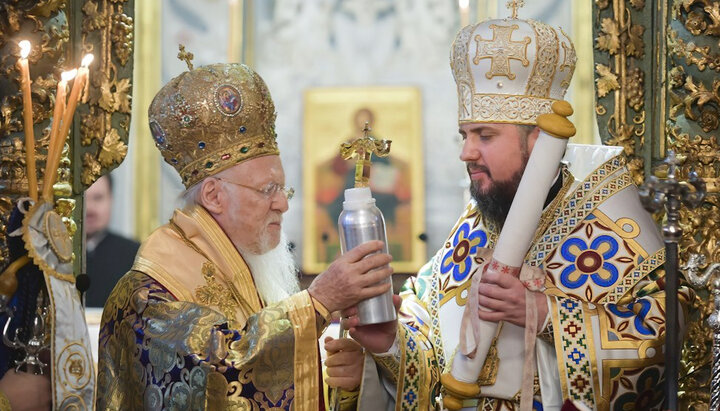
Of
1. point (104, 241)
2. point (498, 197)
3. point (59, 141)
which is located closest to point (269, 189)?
point (59, 141)

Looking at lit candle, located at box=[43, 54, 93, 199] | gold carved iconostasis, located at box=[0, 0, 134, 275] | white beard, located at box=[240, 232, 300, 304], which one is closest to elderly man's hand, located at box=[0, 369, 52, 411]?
lit candle, located at box=[43, 54, 93, 199]

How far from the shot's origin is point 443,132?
8.90 m

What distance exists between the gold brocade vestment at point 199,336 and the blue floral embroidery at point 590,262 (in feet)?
3.67

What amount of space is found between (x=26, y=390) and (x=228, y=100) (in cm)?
126

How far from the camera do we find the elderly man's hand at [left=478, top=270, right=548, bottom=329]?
14.3 ft

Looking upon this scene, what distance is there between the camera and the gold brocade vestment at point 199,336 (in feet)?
13.0

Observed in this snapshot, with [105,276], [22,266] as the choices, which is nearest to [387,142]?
[22,266]

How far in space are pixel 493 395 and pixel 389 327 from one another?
492 millimetres

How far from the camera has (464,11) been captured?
8.84 meters

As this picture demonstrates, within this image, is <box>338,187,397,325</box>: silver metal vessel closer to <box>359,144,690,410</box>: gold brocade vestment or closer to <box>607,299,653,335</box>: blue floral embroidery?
<box>359,144,690,410</box>: gold brocade vestment

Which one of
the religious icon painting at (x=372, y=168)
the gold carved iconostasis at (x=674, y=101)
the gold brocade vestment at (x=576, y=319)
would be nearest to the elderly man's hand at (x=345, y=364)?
the gold brocade vestment at (x=576, y=319)

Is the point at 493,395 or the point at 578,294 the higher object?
the point at 578,294

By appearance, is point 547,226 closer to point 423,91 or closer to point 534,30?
point 534,30

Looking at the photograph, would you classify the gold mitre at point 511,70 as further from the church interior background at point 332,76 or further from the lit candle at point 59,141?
the church interior background at point 332,76
